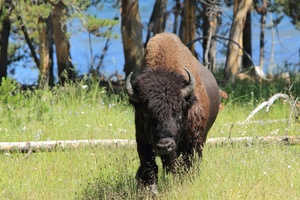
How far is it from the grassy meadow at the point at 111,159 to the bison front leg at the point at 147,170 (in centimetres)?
10

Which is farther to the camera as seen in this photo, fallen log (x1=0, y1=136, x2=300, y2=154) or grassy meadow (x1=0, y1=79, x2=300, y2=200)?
fallen log (x1=0, y1=136, x2=300, y2=154)

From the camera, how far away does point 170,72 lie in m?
6.93

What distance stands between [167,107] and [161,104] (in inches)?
2.7

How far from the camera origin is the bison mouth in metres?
6.35

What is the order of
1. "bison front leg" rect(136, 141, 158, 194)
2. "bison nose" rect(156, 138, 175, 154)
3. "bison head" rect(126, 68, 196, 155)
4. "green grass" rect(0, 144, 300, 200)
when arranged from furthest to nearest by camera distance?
1. "bison front leg" rect(136, 141, 158, 194)
2. "green grass" rect(0, 144, 300, 200)
3. "bison head" rect(126, 68, 196, 155)
4. "bison nose" rect(156, 138, 175, 154)

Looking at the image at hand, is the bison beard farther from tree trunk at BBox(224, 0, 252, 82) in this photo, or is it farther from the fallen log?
tree trunk at BBox(224, 0, 252, 82)

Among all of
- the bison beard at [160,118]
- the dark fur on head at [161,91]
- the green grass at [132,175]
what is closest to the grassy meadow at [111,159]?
the green grass at [132,175]

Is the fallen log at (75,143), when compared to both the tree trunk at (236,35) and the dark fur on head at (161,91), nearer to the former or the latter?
the dark fur on head at (161,91)

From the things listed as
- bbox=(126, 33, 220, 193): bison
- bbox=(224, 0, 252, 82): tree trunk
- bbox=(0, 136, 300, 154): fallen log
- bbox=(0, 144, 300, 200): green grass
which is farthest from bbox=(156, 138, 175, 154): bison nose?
bbox=(224, 0, 252, 82): tree trunk

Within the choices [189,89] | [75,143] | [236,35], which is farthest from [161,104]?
[236,35]

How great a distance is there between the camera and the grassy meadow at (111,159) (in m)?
6.95

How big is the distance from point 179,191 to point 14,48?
59.2 feet

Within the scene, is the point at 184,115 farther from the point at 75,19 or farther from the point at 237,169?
the point at 75,19

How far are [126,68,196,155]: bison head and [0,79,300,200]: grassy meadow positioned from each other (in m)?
0.64
